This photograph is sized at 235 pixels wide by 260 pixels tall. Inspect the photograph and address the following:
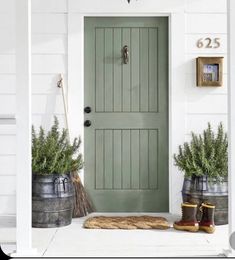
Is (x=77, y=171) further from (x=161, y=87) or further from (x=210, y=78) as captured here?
(x=210, y=78)

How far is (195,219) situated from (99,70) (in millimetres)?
1822

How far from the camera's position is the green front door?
507cm

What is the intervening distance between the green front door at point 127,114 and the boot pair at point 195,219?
816 mm

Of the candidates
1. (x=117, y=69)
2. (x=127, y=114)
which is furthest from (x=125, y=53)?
(x=127, y=114)

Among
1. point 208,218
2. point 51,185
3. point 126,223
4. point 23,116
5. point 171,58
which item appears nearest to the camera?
point 23,116

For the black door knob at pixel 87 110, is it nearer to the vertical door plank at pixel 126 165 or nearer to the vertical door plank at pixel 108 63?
the vertical door plank at pixel 108 63

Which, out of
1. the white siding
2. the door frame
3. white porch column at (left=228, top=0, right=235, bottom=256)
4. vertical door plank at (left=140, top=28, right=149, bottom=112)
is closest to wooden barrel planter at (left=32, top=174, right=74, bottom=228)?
the white siding

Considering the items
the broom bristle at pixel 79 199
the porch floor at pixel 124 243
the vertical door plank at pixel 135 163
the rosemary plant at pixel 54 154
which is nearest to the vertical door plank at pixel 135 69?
the vertical door plank at pixel 135 163

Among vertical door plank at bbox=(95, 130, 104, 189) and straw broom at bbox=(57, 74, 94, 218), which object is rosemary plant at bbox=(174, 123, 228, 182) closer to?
vertical door plank at bbox=(95, 130, 104, 189)

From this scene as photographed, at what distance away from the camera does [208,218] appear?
168 inches

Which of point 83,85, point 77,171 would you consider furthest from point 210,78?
point 77,171

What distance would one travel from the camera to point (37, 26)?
4.98 meters

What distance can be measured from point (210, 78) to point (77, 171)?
5.37 ft

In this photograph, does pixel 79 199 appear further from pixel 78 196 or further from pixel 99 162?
pixel 99 162
